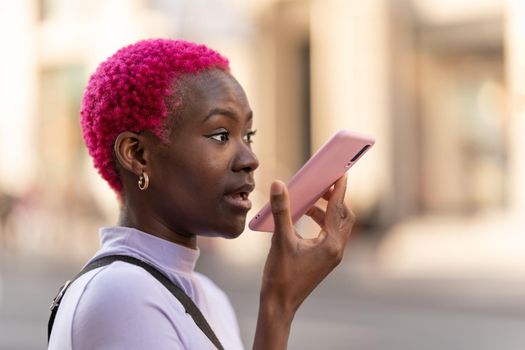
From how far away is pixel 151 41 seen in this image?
6.61 ft

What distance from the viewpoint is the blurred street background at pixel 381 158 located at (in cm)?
1503

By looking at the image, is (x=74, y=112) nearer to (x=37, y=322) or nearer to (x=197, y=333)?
(x=37, y=322)

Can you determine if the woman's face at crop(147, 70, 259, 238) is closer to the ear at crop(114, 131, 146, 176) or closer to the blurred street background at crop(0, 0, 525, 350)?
the ear at crop(114, 131, 146, 176)

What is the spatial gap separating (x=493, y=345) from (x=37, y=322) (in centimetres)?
599

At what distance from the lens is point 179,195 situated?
193 cm

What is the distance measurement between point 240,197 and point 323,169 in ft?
0.56

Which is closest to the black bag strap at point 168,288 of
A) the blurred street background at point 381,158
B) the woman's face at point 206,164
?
the woman's face at point 206,164

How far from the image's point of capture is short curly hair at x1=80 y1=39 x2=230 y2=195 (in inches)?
75.1

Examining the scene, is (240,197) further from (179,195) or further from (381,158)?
(381,158)

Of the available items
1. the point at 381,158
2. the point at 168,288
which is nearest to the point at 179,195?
the point at 168,288

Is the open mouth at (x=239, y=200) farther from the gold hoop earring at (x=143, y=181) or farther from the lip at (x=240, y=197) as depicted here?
the gold hoop earring at (x=143, y=181)

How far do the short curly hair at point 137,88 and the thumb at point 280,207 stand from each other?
286 mm

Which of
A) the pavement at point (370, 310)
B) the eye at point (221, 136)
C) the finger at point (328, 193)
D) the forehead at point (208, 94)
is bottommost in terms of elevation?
the pavement at point (370, 310)

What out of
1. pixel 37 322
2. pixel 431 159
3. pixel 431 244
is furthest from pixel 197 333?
pixel 431 159
